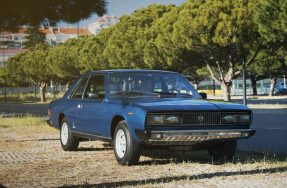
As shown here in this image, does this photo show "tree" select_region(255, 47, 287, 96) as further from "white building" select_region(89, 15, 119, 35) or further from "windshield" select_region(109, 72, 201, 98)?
"white building" select_region(89, 15, 119, 35)

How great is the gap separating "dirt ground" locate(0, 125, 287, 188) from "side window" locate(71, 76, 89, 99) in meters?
1.21

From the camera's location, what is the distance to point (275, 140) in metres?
10.6

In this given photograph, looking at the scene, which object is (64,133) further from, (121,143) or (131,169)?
(131,169)

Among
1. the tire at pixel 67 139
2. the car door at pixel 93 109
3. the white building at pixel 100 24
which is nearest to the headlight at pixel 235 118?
the car door at pixel 93 109

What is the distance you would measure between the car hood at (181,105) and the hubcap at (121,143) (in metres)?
0.59

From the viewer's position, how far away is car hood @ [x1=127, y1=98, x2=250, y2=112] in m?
6.17

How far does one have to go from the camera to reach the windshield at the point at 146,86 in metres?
7.34

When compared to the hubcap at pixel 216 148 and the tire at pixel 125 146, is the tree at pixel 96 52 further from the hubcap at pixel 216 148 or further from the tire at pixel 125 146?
the tire at pixel 125 146

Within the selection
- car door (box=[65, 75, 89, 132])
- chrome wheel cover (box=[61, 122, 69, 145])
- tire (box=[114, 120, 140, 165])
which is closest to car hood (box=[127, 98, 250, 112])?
tire (box=[114, 120, 140, 165])

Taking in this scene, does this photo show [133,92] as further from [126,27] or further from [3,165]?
[126,27]

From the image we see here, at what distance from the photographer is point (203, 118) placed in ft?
20.8

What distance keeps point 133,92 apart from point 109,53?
27.9 m

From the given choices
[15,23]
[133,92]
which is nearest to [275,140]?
[133,92]

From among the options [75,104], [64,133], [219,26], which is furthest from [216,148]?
[219,26]
